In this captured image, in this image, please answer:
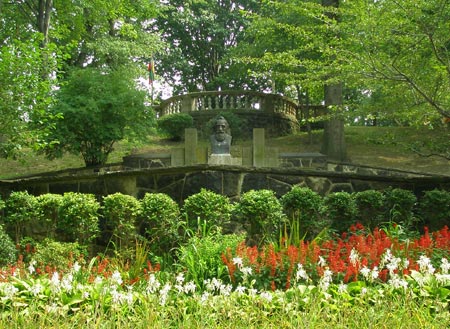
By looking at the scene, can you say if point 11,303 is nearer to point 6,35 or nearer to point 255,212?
point 255,212

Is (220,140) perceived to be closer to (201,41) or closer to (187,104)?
(187,104)

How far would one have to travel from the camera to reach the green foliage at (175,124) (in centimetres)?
2238

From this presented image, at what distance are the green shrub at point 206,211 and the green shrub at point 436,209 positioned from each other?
3.11m

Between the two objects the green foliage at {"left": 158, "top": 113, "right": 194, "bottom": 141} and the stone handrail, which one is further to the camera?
the stone handrail

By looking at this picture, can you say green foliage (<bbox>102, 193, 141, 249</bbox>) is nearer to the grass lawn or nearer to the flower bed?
the flower bed

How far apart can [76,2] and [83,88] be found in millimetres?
4362

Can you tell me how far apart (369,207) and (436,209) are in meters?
1.00

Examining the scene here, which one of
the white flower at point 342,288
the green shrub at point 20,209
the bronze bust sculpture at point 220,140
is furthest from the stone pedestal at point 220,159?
the white flower at point 342,288

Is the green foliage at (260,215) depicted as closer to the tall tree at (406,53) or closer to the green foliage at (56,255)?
the green foliage at (56,255)

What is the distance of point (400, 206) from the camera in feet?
26.4

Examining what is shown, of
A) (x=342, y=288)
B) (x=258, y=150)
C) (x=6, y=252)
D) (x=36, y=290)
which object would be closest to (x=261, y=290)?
(x=342, y=288)

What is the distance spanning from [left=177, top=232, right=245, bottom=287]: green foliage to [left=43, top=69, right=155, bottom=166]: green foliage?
8.63 metres

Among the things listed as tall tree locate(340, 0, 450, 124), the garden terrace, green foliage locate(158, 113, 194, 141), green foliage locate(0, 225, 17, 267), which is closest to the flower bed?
green foliage locate(0, 225, 17, 267)

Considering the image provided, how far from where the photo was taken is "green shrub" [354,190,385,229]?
797 cm
